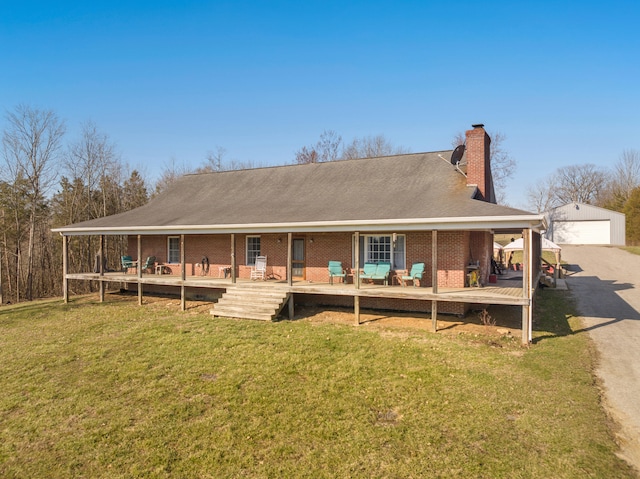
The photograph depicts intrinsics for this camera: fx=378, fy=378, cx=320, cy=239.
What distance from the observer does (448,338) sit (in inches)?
410

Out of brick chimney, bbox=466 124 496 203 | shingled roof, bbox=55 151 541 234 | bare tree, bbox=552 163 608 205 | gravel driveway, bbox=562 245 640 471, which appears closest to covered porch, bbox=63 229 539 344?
shingled roof, bbox=55 151 541 234

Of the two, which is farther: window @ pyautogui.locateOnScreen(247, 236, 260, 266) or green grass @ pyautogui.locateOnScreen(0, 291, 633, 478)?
window @ pyautogui.locateOnScreen(247, 236, 260, 266)

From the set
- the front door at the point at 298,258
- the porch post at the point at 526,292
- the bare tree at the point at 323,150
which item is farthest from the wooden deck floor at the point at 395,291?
the bare tree at the point at 323,150

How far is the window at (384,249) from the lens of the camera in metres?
13.5

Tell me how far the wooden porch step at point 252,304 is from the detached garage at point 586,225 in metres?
38.9

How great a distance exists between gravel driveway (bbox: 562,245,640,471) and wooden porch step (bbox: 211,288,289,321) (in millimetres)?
8656

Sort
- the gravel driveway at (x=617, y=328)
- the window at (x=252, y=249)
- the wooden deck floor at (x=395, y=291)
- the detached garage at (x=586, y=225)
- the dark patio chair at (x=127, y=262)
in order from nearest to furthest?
the gravel driveway at (x=617, y=328), the wooden deck floor at (x=395, y=291), the window at (x=252, y=249), the dark patio chair at (x=127, y=262), the detached garage at (x=586, y=225)

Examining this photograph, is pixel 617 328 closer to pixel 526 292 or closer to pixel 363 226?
pixel 526 292

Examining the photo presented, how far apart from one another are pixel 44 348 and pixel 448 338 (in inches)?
422

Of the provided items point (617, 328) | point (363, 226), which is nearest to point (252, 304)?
point (363, 226)

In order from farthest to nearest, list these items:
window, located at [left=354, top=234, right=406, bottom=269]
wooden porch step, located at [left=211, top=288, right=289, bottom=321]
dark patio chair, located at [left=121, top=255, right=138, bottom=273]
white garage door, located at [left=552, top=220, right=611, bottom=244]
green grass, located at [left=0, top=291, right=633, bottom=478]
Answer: white garage door, located at [left=552, top=220, right=611, bottom=244] < dark patio chair, located at [left=121, top=255, right=138, bottom=273] < window, located at [left=354, top=234, right=406, bottom=269] < wooden porch step, located at [left=211, top=288, right=289, bottom=321] < green grass, located at [left=0, top=291, right=633, bottom=478]

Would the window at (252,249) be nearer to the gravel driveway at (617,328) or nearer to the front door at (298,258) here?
the front door at (298,258)

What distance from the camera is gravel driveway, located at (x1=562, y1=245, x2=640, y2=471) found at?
19.4 feet

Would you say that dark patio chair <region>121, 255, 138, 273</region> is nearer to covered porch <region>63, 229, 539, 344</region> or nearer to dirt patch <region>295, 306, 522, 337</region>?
covered porch <region>63, 229, 539, 344</region>
